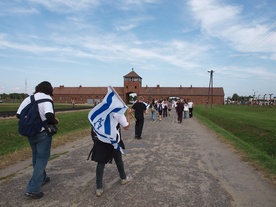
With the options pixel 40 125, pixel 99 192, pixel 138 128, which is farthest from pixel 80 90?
pixel 99 192

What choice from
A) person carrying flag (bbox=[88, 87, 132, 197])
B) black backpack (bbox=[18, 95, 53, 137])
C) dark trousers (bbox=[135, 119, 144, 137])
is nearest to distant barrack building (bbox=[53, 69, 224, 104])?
dark trousers (bbox=[135, 119, 144, 137])

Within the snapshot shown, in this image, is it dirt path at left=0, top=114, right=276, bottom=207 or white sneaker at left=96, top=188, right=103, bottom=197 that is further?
white sneaker at left=96, top=188, right=103, bottom=197

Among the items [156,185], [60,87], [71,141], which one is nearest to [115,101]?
[156,185]

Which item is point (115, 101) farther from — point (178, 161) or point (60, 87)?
point (60, 87)

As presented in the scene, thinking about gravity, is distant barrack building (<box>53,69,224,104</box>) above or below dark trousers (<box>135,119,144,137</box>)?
above

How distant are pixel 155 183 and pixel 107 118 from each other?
161cm

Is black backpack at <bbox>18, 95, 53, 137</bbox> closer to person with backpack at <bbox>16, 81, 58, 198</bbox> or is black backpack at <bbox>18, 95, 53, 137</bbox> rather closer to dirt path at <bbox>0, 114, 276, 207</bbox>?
person with backpack at <bbox>16, 81, 58, 198</bbox>

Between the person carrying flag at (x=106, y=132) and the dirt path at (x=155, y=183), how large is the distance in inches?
18.5

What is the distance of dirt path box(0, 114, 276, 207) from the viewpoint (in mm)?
4844

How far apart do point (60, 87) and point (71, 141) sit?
115 meters

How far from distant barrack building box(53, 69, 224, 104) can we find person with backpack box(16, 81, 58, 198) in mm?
99393

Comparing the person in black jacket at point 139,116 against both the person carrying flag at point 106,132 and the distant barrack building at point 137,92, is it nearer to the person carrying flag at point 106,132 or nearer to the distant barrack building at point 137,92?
the person carrying flag at point 106,132

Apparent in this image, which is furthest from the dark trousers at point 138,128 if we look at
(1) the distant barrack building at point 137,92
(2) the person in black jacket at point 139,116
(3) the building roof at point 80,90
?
(3) the building roof at point 80,90

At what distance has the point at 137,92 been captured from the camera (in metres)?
107
